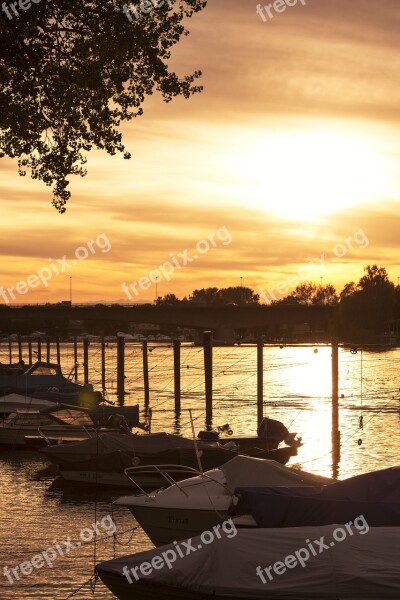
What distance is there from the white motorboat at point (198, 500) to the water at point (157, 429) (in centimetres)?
199

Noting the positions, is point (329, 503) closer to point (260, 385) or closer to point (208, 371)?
point (260, 385)

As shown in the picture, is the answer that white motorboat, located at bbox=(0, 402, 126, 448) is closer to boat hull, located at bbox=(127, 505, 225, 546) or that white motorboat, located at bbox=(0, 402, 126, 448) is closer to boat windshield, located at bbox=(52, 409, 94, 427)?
boat windshield, located at bbox=(52, 409, 94, 427)

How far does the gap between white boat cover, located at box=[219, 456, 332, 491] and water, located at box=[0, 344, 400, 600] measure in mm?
3806

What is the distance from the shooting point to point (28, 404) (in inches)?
2104

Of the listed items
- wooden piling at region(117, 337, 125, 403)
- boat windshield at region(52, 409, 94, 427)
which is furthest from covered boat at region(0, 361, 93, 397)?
boat windshield at region(52, 409, 94, 427)

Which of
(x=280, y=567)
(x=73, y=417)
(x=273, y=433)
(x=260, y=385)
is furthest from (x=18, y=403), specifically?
(x=280, y=567)

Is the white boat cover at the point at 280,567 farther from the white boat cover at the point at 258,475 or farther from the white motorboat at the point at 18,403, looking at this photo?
the white motorboat at the point at 18,403

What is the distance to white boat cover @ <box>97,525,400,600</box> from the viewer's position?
16.0m

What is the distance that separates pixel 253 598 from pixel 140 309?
407ft

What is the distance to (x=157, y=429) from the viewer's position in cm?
5619

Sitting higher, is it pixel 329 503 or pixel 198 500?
pixel 329 503

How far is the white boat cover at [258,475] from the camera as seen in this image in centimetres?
2327

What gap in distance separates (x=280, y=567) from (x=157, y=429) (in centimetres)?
4001

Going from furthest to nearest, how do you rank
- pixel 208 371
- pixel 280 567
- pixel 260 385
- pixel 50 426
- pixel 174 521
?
pixel 208 371
pixel 260 385
pixel 50 426
pixel 174 521
pixel 280 567
